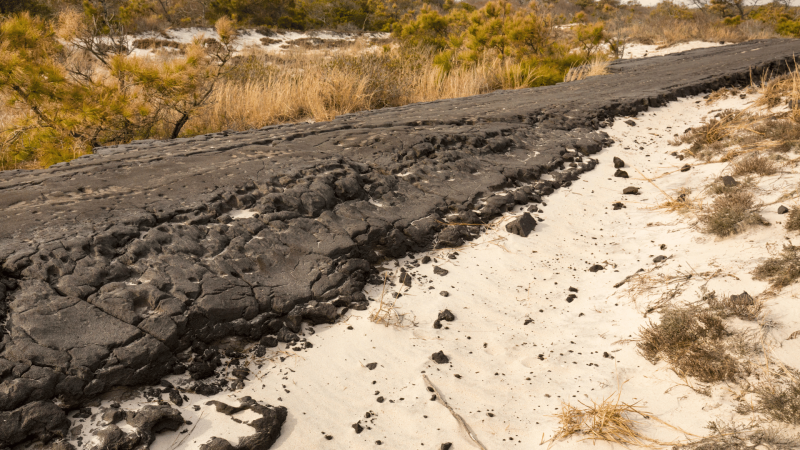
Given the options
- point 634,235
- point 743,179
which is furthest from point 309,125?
point 743,179

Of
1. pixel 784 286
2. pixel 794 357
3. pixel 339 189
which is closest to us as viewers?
pixel 794 357

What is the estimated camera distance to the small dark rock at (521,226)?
3.46 m

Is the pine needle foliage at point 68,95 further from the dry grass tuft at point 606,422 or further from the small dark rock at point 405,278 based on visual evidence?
the dry grass tuft at point 606,422

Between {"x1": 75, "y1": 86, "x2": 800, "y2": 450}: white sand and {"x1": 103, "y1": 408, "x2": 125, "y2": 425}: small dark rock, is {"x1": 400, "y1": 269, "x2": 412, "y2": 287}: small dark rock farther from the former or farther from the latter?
{"x1": 103, "y1": 408, "x2": 125, "y2": 425}: small dark rock

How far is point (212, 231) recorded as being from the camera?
271cm

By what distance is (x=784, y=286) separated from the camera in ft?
8.03

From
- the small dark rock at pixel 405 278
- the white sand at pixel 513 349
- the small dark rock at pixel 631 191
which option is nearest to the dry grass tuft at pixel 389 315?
the white sand at pixel 513 349

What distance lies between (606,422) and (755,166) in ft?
Result: 10.4

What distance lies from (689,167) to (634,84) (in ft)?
12.9

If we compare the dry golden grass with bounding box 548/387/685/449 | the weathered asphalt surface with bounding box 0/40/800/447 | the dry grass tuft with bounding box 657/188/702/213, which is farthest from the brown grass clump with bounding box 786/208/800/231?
the dry golden grass with bounding box 548/387/685/449

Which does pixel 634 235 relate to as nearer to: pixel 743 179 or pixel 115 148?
pixel 743 179

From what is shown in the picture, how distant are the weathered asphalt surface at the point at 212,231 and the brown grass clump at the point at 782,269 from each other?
1698 mm

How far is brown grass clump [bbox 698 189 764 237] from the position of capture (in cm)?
309

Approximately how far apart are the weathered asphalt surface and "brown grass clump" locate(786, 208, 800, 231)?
1667 mm
